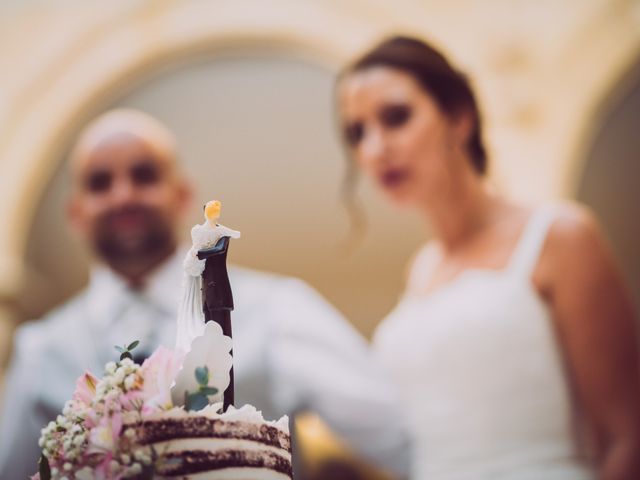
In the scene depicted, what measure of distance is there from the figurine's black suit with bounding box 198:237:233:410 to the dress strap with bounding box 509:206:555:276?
46.0 inches

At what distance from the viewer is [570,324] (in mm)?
1895

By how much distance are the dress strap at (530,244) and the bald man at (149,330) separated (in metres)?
0.53

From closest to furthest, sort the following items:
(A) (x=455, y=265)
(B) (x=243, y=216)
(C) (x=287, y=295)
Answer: (A) (x=455, y=265) < (C) (x=287, y=295) < (B) (x=243, y=216)

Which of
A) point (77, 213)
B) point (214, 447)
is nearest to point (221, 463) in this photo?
point (214, 447)

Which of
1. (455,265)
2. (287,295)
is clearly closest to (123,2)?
(287,295)

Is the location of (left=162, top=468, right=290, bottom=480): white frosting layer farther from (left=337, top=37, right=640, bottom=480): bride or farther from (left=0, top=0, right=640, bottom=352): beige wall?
(left=0, top=0, right=640, bottom=352): beige wall

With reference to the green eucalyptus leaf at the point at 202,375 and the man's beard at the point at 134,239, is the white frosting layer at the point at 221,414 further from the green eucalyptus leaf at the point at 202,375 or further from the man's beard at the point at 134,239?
the man's beard at the point at 134,239

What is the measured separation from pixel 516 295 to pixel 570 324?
13cm

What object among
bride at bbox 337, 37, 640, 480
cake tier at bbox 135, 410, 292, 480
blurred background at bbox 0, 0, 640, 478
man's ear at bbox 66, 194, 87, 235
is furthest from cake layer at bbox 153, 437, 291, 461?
blurred background at bbox 0, 0, 640, 478

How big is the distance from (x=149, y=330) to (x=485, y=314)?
877 millimetres

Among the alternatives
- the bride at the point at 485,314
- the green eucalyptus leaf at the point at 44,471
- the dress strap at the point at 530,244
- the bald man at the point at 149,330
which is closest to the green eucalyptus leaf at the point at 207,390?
the green eucalyptus leaf at the point at 44,471

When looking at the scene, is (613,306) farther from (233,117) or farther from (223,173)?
(223,173)

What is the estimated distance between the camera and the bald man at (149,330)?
2.25 meters

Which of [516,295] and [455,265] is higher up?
[455,265]
